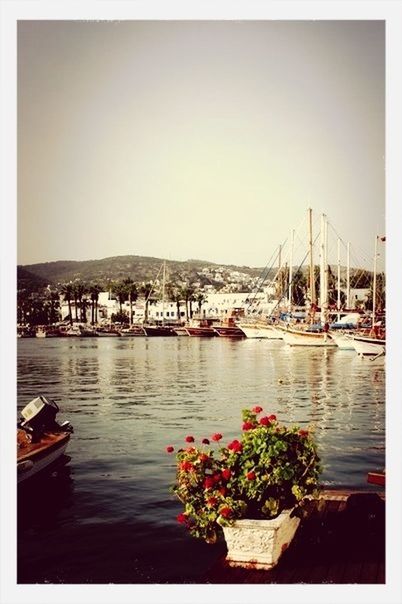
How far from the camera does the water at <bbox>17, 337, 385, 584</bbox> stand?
4.67m

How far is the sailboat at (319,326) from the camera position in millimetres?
5465

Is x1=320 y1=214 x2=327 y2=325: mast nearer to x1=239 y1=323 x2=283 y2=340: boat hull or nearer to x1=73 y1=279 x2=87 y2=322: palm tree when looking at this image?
x1=239 y1=323 x2=283 y2=340: boat hull

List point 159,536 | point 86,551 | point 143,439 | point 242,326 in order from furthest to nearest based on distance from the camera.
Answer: point 242,326 → point 143,439 → point 159,536 → point 86,551

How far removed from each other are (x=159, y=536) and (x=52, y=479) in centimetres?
123

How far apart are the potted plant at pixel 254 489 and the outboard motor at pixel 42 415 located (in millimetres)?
2062

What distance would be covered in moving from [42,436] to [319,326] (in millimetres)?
2444

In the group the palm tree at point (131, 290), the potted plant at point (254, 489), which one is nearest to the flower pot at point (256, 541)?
the potted plant at point (254, 489)

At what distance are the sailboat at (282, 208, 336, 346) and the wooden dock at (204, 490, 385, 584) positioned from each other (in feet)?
6.05

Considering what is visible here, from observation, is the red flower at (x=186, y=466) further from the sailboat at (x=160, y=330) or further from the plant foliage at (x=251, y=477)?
the sailboat at (x=160, y=330)

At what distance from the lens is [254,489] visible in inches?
150

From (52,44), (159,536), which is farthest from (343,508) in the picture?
(52,44)

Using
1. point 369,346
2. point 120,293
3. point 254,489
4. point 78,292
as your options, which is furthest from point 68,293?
point 254,489
